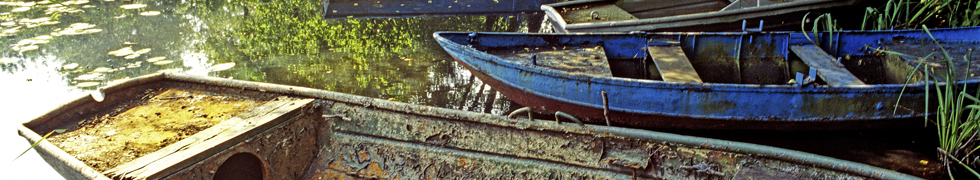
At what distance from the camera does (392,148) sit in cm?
279

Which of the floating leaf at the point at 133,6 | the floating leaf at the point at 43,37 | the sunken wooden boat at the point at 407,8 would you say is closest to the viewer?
the floating leaf at the point at 43,37

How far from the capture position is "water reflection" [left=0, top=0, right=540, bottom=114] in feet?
16.8

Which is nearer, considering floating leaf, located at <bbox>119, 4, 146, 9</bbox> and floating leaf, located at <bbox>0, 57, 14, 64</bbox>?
floating leaf, located at <bbox>0, 57, 14, 64</bbox>

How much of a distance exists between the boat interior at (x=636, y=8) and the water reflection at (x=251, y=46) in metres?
1.35

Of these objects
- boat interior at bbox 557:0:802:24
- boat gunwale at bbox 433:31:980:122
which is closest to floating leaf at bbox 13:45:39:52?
boat gunwale at bbox 433:31:980:122

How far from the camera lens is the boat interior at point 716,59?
400 centimetres

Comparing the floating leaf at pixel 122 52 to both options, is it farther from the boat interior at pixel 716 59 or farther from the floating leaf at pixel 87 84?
the boat interior at pixel 716 59

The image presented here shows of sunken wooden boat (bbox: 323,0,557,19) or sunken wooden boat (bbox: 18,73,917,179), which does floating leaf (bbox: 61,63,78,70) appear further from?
sunken wooden boat (bbox: 323,0,557,19)

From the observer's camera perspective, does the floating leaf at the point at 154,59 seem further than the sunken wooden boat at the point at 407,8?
No

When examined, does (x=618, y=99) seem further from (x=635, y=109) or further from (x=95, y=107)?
(x=95, y=107)

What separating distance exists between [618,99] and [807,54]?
5.03 ft

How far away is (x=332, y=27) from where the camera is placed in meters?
7.37

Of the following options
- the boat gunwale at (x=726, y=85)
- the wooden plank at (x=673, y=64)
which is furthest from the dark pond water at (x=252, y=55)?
the boat gunwale at (x=726, y=85)

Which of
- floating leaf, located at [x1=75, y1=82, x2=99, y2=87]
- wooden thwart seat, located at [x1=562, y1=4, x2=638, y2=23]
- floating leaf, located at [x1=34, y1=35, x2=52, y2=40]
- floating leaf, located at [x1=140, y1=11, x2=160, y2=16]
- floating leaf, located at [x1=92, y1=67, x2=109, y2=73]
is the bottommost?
floating leaf, located at [x1=75, y1=82, x2=99, y2=87]
